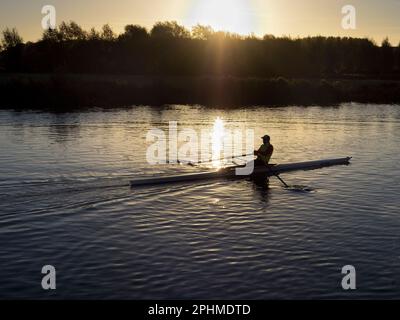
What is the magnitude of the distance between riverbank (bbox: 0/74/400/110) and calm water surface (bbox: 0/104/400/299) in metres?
39.5

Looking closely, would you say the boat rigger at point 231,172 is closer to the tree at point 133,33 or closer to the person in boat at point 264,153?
the person in boat at point 264,153

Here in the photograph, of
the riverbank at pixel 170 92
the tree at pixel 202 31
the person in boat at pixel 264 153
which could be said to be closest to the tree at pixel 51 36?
the riverbank at pixel 170 92

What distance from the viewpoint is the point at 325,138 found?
156ft

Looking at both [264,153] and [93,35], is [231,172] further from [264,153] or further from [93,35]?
[93,35]

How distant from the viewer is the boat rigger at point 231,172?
83.3 feet

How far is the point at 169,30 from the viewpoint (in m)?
136

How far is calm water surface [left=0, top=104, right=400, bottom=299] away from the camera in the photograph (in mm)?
14609

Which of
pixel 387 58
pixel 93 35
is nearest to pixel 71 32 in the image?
pixel 93 35

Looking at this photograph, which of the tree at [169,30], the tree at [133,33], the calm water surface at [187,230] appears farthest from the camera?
the tree at [169,30]

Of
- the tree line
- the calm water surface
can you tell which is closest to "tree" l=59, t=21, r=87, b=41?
the tree line

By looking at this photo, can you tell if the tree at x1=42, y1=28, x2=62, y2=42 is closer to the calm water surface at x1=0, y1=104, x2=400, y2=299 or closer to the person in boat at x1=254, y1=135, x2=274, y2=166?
the calm water surface at x1=0, y1=104, x2=400, y2=299

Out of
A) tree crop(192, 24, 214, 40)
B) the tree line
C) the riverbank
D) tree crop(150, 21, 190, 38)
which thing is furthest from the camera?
tree crop(192, 24, 214, 40)

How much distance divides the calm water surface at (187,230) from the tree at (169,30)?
99.7 meters

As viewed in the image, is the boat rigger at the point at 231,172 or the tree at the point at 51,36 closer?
the boat rigger at the point at 231,172
